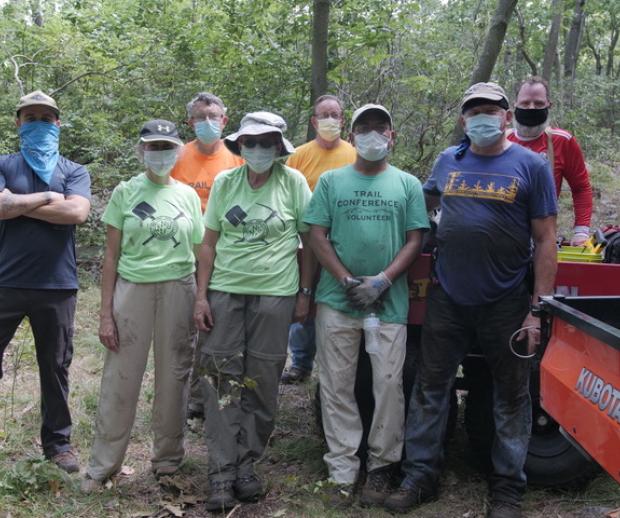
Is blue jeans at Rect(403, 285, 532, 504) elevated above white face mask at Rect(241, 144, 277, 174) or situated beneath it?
situated beneath

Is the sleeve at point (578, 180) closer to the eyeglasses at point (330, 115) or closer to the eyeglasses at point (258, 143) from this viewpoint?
the eyeglasses at point (330, 115)

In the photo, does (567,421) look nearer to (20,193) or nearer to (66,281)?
(66,281)

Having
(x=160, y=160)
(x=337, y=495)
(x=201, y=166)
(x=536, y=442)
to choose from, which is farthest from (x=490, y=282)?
(x=201, y=166)

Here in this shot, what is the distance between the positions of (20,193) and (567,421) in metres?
3.29

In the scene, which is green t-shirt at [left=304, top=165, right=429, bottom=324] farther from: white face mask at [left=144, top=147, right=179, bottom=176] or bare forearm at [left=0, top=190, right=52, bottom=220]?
bare forearm at [left=0, top=190, right=52, bottom=220]

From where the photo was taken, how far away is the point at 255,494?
12.4 feet

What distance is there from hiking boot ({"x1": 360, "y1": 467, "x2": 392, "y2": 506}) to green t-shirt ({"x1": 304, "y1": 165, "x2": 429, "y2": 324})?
3.05 ft

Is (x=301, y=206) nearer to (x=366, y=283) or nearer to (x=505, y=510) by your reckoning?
(x=366, y=283)

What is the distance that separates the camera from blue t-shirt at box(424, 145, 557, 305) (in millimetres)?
3400

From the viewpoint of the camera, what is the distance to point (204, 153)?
15.8 ft

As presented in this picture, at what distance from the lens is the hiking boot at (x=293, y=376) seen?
5.72 meters

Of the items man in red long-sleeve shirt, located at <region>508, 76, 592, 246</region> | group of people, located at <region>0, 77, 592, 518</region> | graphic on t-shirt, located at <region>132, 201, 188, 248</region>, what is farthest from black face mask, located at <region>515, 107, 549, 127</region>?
graphic on t-shirt, located at <region>132, 201, 188, 248</region>

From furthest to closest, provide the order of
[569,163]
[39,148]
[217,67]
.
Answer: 1. [217,67]
2. [569,163]
3. [39,148]

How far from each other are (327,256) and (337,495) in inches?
56.0
